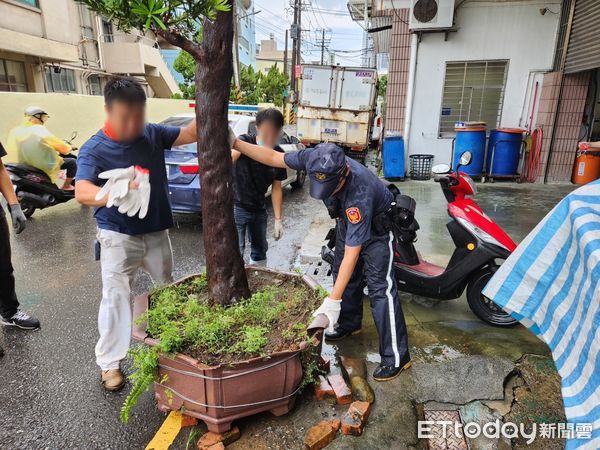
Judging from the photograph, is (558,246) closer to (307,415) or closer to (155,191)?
(307,415)

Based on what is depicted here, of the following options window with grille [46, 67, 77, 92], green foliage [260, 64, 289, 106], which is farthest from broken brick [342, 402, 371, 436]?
green foliage [260, 64, 289, 106]

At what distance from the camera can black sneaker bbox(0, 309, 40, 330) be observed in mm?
3324

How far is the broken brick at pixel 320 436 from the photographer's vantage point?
2047 mm

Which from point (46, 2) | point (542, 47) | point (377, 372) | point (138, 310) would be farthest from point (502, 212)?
point (46, 2)

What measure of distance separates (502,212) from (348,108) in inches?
264

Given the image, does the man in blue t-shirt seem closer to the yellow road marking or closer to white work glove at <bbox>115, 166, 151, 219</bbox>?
white work glove at <bbox>115, 166, 151, 219</bbox>

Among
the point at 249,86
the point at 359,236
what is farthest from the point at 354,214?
the point at 249,86

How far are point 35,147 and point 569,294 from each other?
23.4 feet

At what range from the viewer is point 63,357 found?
2961 millimetres

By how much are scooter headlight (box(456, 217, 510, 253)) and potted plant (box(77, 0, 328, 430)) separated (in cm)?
142

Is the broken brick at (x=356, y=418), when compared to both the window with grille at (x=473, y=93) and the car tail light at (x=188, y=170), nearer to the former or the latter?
the car tail light at (x=188, y=170)

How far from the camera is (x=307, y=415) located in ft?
7.66

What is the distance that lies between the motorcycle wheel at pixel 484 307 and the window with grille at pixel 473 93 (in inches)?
261

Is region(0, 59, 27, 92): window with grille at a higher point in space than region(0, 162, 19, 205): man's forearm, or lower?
higher
